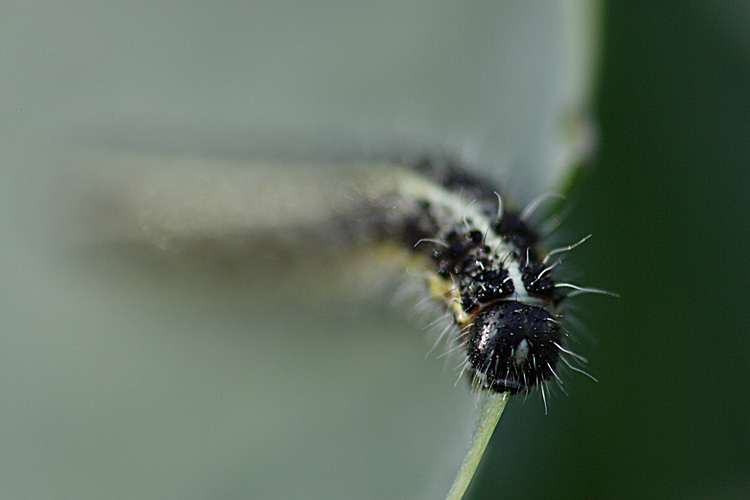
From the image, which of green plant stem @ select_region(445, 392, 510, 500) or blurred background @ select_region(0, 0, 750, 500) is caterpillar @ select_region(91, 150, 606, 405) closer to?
blurred background @ select_region(0, 0, 750, 500)

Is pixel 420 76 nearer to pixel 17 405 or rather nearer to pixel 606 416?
pixel 606 416

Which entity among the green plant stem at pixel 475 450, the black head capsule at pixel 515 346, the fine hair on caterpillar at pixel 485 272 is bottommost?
the green plant stem at pixel 475 450

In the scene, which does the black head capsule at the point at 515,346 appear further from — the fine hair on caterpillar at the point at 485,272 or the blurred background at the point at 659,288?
the blurred background at the point at 659,288

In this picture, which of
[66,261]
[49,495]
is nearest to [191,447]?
[49,495]

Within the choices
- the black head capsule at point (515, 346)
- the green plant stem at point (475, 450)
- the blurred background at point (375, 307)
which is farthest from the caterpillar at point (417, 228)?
the green plant stem at point (475, 450)

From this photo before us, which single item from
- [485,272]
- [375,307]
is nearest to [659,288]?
[485,272]

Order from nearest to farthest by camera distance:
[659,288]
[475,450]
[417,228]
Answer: [475,450] < [659,288] < [417,228]

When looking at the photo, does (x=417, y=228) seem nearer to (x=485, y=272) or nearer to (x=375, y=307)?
(x=375, y=307)
